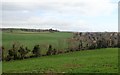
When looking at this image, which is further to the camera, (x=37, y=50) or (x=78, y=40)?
(x=78, y=40)

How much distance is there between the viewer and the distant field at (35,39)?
69750mm

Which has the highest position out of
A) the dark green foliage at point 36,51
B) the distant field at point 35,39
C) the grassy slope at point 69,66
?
the distant field at point 35,39

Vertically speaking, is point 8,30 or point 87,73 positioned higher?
point 8,30

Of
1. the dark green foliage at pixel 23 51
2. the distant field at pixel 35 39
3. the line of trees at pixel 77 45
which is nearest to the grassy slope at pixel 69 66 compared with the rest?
the dark green foliage at pixel 23 51

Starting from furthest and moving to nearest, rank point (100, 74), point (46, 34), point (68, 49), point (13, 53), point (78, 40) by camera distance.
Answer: point (46, 34) < point (78, 40) < point (68, 49) < point (13, 53) < point (100, 74)

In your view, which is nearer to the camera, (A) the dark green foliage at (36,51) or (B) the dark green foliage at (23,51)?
(B) the dark green foliage at (23,51)

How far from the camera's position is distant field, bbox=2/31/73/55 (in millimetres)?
69750

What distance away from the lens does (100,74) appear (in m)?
27.9

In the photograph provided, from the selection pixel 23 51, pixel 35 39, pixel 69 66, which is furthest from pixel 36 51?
pixel 69 66

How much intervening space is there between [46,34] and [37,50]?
29.4 m

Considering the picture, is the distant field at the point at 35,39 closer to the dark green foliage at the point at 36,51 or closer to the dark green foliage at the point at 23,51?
the dark green foliage at the point at 36,51

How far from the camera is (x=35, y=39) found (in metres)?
81.9

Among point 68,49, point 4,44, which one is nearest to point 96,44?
point 68,49

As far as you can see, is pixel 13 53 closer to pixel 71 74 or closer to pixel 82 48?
pixel 82 48
